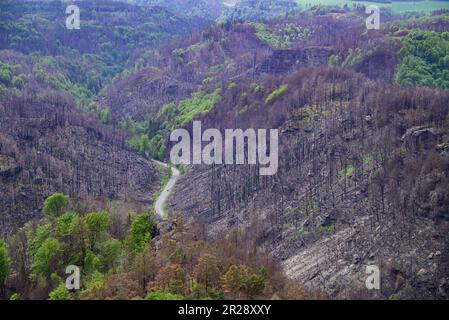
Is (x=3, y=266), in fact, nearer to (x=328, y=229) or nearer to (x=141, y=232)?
(x=141, y=232)

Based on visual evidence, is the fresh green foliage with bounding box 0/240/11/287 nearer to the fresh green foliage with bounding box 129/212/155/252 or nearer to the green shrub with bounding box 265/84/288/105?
the fresh green foliage with bounding box 129/212/155/252

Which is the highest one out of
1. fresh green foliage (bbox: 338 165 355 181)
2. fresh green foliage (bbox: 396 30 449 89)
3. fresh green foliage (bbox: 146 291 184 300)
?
fresh green foliage (bbox: 396 30 449 89)

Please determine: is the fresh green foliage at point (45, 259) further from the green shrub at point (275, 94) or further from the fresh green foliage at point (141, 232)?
the green shrub at point (275, 94)

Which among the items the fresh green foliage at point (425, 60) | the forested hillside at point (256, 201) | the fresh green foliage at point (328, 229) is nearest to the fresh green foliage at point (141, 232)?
the forested hillside at point (256, 201)

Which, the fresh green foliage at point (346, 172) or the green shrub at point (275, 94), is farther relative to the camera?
the green shrub at point (275, 94)

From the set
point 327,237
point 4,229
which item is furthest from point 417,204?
point 4,229

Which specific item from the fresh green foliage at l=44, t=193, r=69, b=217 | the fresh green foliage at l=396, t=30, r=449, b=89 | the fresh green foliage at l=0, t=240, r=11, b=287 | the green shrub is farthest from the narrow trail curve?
the fresh green foliage at l=396, t=30, r=449, b=89

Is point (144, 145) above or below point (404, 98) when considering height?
below
